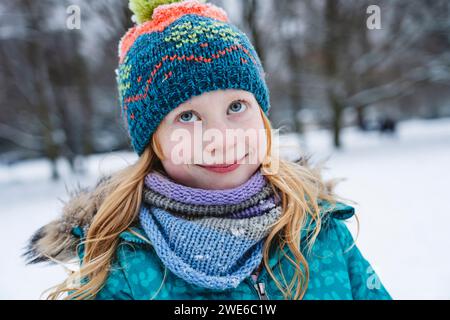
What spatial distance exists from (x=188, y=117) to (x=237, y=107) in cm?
19

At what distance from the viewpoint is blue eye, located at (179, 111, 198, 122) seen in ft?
3.70

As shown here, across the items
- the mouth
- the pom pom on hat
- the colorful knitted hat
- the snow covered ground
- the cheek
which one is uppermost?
the pom pom on hat

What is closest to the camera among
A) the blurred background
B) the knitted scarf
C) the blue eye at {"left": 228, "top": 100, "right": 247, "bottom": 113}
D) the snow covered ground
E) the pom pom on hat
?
the knitted scarf

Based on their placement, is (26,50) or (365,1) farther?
(26,50)

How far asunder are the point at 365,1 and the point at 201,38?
7934 mm

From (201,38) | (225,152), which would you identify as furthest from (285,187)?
(201,38)

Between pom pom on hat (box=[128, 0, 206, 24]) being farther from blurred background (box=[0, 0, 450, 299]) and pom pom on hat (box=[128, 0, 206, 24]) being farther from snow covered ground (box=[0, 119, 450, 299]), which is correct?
blurred background (box=[0, 0, 450, 299])

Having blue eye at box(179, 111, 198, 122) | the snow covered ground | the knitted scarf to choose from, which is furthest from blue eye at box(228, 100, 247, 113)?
the snow covered ground

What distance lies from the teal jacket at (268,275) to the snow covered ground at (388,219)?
0.41 meters

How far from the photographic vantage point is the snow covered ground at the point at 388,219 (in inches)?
103

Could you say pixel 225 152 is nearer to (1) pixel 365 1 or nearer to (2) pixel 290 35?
(1) pixel 365 1

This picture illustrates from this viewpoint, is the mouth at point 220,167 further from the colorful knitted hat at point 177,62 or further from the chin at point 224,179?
the colorful knitted hat at point 177,62

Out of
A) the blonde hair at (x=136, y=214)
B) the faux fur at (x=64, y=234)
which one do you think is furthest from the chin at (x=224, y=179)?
the faux fur at (x=64, y=234)

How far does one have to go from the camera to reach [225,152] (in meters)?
1.08
